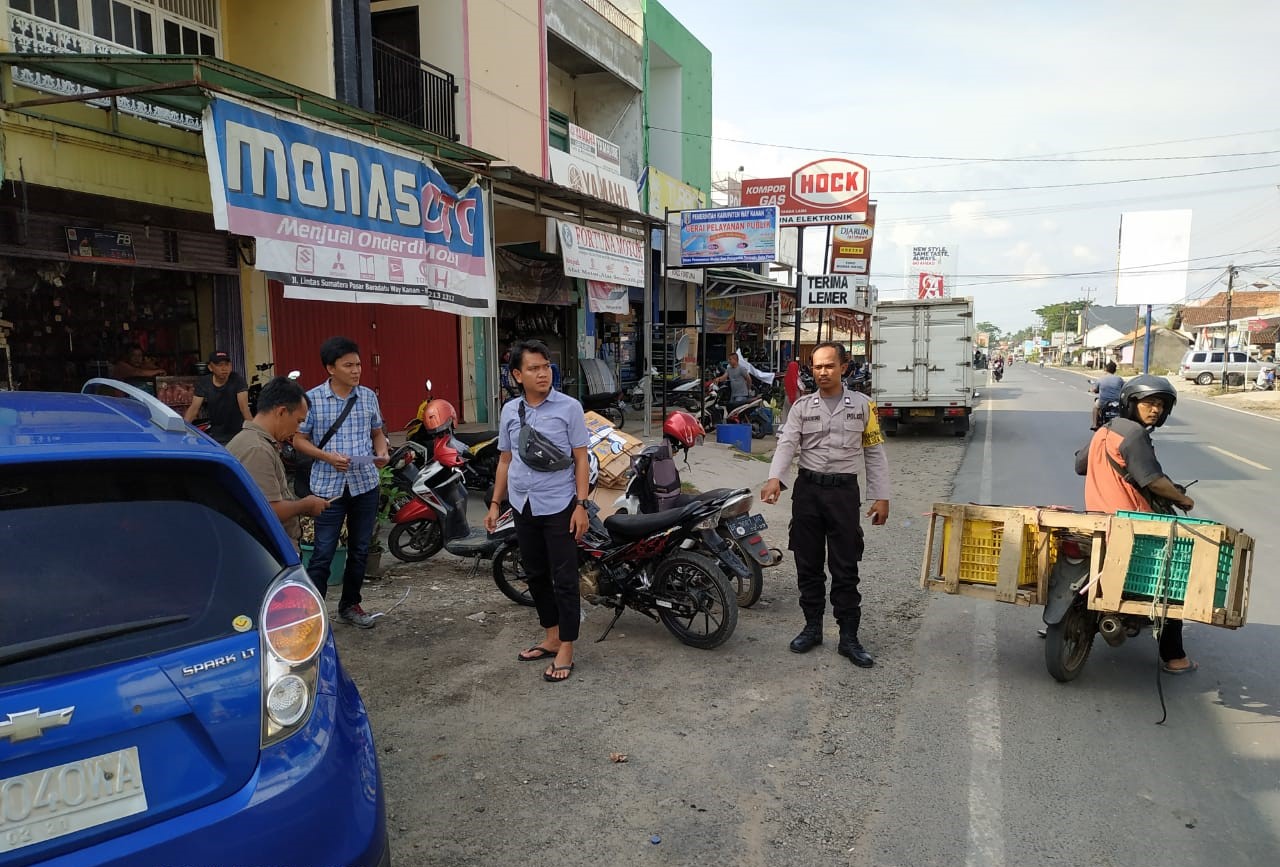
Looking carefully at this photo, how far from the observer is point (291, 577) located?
213cm

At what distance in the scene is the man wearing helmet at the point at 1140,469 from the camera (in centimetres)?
427

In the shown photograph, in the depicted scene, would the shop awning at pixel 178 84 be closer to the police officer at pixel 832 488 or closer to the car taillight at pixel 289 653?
the police officer at pixel 832 488

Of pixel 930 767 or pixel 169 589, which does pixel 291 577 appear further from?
pixel 930 767

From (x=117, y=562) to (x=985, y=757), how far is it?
134 inches

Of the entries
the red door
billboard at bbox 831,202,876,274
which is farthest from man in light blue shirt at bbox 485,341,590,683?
billboard at bbox 831,202,876,274

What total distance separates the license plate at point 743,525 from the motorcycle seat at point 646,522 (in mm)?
846

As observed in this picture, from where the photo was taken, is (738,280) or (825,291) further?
(738,280)

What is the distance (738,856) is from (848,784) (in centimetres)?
71

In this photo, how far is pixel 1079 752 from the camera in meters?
3.59

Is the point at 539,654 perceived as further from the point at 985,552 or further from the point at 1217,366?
the point at 1217,366

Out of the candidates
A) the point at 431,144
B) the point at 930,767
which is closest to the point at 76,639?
the point at 930,767

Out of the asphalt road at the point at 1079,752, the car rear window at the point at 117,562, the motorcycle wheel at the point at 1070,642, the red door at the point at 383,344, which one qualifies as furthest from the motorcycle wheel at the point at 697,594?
the red door at the point at 383,344

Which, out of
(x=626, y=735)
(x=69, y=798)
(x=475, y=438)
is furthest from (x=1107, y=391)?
(x=69, y=798)

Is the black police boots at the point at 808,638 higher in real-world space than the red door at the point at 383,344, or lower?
lower
